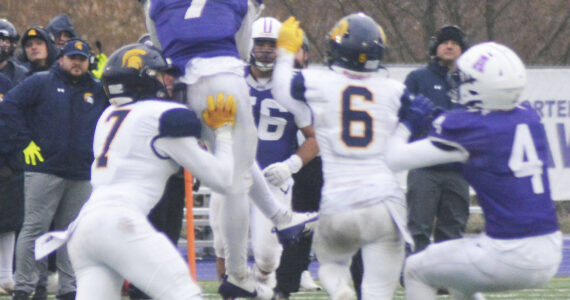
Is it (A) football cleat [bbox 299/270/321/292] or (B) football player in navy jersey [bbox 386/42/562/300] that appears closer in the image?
(B) football player in navy jersey [bbox 386/42/562/300]

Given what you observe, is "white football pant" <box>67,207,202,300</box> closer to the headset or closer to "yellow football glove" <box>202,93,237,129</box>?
"yellow football glove" <box>202,93,237,129</box>

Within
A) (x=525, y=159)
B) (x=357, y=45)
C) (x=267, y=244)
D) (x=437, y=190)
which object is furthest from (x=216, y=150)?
(x=437, y=190)

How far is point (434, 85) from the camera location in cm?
983

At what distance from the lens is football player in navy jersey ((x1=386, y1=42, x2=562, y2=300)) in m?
6.14

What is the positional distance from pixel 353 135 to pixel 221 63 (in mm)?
791

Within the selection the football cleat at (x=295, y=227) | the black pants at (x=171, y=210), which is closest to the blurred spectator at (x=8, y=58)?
the black pants at (x=171, y=210)

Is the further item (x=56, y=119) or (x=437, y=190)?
(x=437, y=190)

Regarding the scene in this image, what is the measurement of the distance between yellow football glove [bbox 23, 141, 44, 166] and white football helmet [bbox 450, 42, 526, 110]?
12.7 feet

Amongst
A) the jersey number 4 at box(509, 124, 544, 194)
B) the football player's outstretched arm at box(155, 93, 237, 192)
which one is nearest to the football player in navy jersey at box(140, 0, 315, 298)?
the football player's outstretched arm at box(155, 93, 237, 192)

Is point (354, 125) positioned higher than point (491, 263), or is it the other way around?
point (354, 125)

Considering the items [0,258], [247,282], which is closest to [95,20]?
[0,258]

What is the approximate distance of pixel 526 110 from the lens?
6371 millimetres

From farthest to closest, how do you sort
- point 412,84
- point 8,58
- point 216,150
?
point 8,58
point 412,84
point 216,150

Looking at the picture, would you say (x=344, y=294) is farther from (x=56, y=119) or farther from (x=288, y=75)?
(x=56, y=119)
